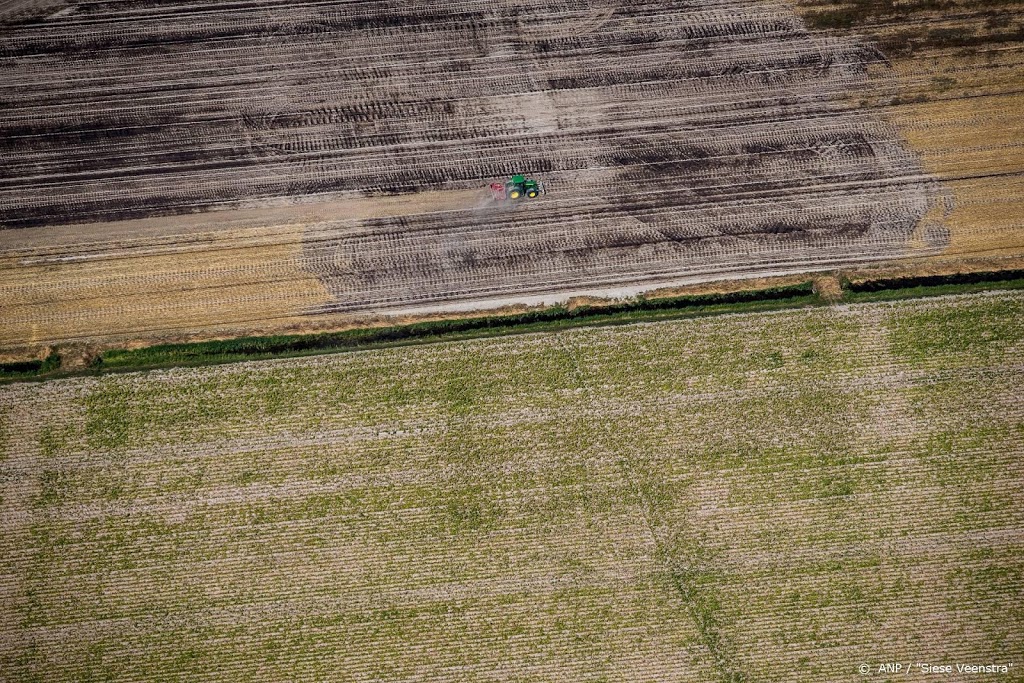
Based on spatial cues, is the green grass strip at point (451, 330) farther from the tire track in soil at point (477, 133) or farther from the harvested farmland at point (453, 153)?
the tire track in soil at point (477, 133)

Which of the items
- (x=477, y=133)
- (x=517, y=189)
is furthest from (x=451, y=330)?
(x=477, y=133)

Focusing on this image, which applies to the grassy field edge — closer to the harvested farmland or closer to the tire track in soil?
the harvested farmland

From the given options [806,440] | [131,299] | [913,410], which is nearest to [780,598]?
[806,440]

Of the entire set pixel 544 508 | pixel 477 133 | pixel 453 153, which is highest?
pixel 477 133

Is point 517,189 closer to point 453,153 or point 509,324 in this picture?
point 453,153

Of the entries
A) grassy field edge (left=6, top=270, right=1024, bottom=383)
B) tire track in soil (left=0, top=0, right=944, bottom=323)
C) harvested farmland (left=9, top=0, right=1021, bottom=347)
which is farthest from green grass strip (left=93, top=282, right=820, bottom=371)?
tire track in soil (left=0, top=0, right=944, bottom=323)

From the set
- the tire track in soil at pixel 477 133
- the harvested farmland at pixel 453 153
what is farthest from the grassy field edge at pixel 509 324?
the tire track in soil at pixel 477 133

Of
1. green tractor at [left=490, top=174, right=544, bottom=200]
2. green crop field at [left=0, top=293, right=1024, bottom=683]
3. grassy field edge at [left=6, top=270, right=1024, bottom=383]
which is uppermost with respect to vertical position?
green tractor at [left=490, top=174, right=544, bottom=200]
